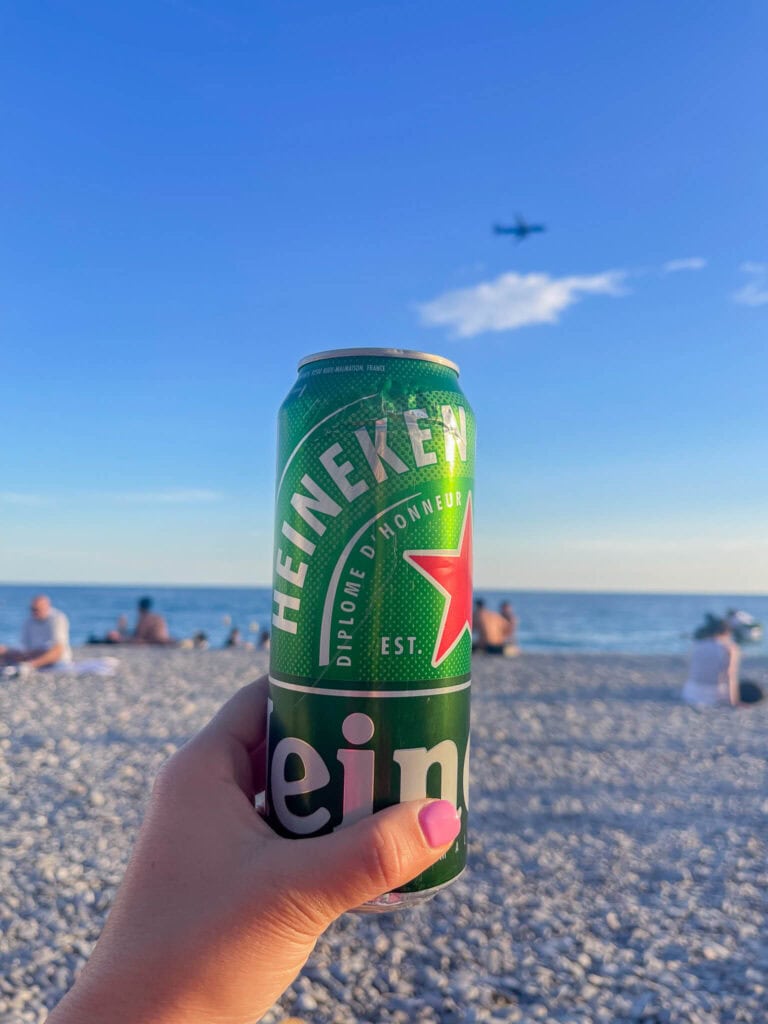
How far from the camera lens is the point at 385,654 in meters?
1.56

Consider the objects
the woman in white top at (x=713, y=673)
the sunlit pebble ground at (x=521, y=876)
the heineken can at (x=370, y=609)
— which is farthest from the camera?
the woman in white top at (x=713, y=673)

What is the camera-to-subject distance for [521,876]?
13.6ft

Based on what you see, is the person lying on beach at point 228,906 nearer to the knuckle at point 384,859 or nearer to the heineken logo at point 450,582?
the knuckle at point 384,859

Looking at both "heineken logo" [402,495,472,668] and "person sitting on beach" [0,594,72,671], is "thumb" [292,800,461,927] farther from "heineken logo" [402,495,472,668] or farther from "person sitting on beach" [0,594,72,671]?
"person sitting on beach" [0,594,72,671]

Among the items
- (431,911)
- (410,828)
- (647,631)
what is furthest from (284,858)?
(647,631)

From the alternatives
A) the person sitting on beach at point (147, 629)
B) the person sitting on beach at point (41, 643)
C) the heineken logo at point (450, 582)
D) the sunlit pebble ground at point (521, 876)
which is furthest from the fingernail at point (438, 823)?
the person sitting on beach at point (147, 629)

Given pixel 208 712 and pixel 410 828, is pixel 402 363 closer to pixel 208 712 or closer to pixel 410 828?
pixel 410 828

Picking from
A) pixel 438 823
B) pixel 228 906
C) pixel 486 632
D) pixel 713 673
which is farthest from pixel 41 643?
pixel 438 823

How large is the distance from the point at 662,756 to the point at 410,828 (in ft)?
19.7

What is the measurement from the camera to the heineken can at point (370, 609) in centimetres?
155

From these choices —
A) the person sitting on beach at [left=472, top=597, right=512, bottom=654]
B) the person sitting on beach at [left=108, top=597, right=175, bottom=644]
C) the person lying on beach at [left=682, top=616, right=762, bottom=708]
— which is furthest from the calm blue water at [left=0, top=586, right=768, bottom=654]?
the person lying on beach at [left=682, top=616, right=762, bottom=708]

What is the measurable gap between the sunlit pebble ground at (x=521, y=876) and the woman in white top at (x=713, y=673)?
1105 millimetres

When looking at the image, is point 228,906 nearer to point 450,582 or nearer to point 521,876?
point 450,582

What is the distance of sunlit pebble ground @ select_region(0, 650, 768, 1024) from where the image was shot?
3035 mm
